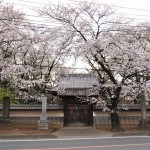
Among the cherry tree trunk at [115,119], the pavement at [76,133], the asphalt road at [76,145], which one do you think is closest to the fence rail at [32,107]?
the pavement at [76,133]

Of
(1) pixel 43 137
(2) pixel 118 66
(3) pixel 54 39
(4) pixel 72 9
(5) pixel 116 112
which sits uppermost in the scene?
(4) pixel 72 9

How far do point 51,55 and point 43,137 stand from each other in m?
10.7

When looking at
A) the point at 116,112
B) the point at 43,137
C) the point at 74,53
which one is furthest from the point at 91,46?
the point at 43,137

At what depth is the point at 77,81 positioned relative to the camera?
106ft

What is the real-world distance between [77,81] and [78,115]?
12.7 ft

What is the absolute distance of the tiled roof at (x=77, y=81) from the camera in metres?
30.6

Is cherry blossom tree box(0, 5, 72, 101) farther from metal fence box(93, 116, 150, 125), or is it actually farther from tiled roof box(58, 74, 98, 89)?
metal fence box(93, 116, 150, 125)

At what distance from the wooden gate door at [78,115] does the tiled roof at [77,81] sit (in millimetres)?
2007

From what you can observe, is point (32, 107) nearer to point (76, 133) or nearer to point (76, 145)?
point (76, 133)

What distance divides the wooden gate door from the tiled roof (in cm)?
201

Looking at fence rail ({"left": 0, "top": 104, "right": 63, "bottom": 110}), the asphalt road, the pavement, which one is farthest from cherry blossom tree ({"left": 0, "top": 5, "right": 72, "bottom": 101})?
the asphalt road

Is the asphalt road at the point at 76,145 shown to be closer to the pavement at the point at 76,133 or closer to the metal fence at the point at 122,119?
the pavement at the point at 76,133

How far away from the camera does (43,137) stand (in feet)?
76.6

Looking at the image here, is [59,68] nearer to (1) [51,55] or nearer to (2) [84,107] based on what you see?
(1) [51,55]
